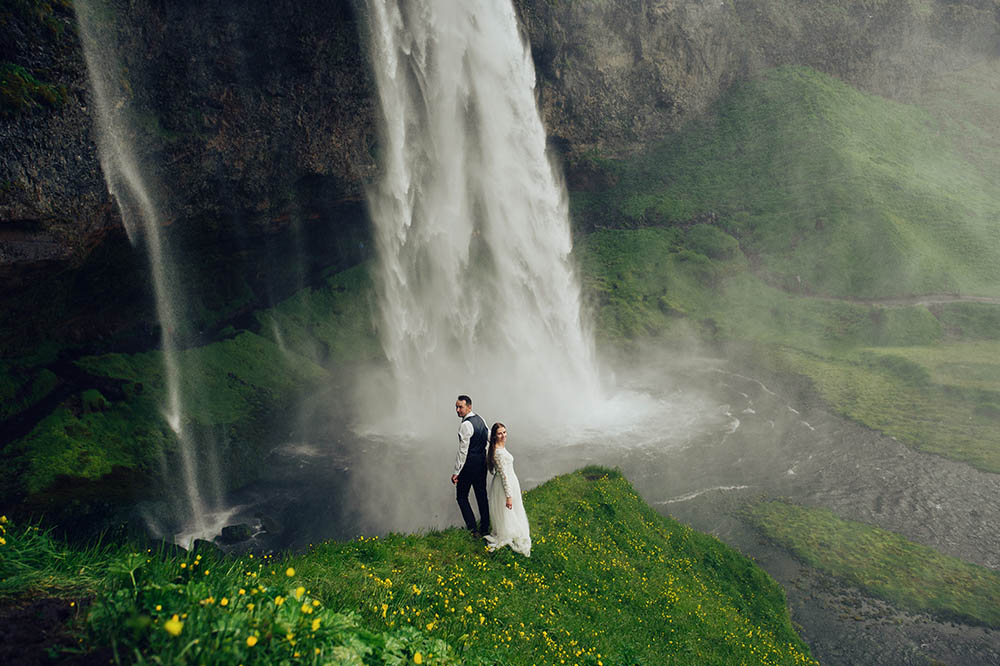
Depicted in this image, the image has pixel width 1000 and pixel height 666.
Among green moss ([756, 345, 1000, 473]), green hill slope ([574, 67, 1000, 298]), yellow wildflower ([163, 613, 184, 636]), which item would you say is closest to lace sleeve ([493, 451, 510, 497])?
yellow wildflower ([163, 613, 184, 636])

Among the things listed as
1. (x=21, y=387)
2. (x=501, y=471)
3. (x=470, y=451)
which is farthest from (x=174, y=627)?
(x=21, y=387)

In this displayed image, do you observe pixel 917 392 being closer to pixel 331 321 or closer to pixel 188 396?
pixel 331 321

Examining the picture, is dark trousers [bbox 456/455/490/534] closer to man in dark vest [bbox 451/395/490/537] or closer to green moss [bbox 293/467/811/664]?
man in dark vest [bbox 451/395/490/537]

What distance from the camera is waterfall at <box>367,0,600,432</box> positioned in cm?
3212

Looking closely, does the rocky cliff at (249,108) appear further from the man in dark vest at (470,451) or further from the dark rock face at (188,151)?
the man in dark vest at (470,451)

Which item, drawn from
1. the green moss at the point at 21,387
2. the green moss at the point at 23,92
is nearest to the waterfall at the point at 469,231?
the green moss at the point at 21,387

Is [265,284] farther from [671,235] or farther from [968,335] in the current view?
[968,335]

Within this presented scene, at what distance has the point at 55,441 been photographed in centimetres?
2216

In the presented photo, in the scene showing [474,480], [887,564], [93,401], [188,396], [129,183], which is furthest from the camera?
[188,396]

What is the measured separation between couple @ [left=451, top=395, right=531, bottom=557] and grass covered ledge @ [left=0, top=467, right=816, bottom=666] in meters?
0.39

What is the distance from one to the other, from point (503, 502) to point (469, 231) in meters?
28.1

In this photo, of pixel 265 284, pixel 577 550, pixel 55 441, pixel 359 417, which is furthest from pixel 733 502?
pixel 265 284

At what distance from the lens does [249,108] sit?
94.5 feet

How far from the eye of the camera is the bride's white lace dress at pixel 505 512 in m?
10.1
